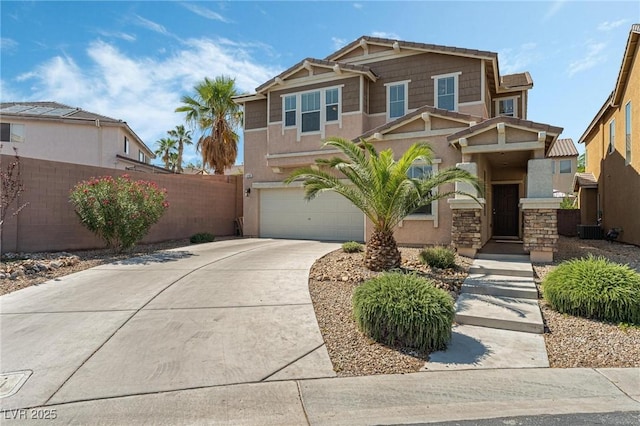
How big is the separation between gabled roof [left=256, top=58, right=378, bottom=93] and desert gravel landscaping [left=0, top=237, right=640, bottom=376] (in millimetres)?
8884

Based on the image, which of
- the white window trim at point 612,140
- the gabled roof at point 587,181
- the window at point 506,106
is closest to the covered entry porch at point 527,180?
the window at point 506,106

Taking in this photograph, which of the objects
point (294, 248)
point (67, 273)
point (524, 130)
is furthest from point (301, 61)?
point (67, 273)

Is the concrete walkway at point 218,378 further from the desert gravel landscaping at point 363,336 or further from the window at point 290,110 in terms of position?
the window at point 290,110

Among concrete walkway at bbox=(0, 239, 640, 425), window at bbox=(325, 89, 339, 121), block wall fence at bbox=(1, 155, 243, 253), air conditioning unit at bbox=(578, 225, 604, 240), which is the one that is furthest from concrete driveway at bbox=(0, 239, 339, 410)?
air conditioning unit at bbox=(578, 225, 604, 240)

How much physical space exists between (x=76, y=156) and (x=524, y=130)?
23352 mm

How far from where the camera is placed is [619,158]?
1435cm

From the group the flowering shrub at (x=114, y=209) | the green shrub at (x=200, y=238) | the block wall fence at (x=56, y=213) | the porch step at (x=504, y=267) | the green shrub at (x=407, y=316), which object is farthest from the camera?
the green shrub at (x=200, y=238)

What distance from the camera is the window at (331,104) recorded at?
16031 mm

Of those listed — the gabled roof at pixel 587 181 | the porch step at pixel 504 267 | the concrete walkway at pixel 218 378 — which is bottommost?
the concrete walkway at pixel 218 378

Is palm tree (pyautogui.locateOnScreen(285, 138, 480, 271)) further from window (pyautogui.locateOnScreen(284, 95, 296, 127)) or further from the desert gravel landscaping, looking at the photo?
window (pyautogui.locateOnScreen(284, 95, 296, 127))

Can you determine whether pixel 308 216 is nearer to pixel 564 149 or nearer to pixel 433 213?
pixel 433 213

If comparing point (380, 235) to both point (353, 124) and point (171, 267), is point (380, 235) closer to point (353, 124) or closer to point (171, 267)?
point (171, 267)

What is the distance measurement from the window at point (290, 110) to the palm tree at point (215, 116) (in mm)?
5011

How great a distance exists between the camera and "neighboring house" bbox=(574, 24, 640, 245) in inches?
480
